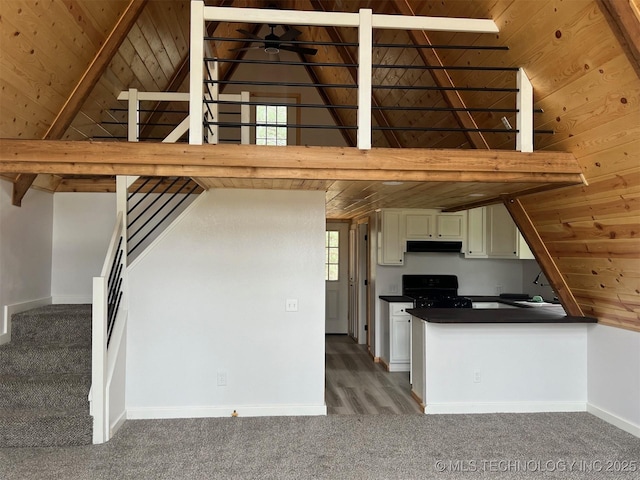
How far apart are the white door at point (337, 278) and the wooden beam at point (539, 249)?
176 inches

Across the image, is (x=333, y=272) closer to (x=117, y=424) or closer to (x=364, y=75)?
(x=117, y=424)

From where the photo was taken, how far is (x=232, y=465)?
3.07 meters

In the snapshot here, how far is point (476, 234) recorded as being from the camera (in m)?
6.17

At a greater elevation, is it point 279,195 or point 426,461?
point 279,195

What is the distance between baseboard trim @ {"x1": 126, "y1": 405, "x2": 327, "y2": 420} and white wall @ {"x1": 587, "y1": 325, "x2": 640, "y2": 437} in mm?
2480

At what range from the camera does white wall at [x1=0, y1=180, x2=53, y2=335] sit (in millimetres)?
4105

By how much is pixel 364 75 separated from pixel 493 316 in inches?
102

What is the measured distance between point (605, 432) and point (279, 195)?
337 centimetres

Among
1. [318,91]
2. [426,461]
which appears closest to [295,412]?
[426,461]

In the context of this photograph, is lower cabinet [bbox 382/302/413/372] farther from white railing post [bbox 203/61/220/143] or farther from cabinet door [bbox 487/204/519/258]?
white railing post [bbox 203/61/220/143]

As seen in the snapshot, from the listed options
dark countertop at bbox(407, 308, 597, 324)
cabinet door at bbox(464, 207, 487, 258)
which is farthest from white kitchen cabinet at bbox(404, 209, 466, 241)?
dark countertop at bbox(407, 308, 597, 324)

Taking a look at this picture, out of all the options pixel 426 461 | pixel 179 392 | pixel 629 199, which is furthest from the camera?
pixel 179 392

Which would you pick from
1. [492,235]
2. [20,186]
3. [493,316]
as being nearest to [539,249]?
[493,316]

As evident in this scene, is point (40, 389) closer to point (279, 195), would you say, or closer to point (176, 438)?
point (176, 438)
